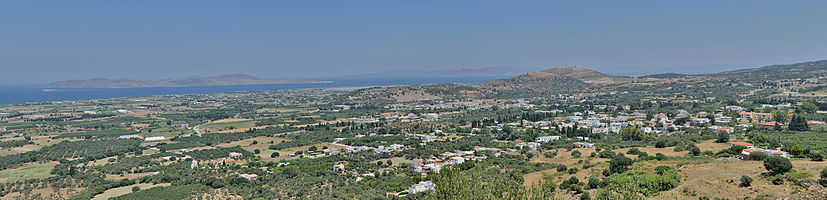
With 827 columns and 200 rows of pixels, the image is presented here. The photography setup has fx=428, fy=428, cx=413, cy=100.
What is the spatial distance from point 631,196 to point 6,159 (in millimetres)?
64734

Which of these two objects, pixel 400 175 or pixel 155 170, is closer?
pixel 400 175

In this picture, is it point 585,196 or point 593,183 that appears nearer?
point 585,196

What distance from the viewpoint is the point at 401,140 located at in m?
58.2

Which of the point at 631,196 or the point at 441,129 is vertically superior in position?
the point at 631,196

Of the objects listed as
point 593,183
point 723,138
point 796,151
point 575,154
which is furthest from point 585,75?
point 593,183

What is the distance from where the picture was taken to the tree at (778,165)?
23.6m

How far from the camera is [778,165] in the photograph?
23719mm

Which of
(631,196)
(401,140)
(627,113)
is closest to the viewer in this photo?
(631,196)

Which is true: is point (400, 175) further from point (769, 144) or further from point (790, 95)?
point (790, 95)

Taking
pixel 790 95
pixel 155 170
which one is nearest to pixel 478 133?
pixel 155 170

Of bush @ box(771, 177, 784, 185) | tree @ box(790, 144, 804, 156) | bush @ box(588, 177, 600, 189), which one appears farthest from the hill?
bush @ box(771, 177, 784, 185)

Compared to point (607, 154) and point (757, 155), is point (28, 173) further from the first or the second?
point (757, 155)

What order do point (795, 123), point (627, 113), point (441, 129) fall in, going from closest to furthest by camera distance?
1. point (795, 123)
2. point (441, 129)
3. point (627, 113)

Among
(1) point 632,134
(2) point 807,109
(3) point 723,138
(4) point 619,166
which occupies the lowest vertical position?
(1) point 632,134
